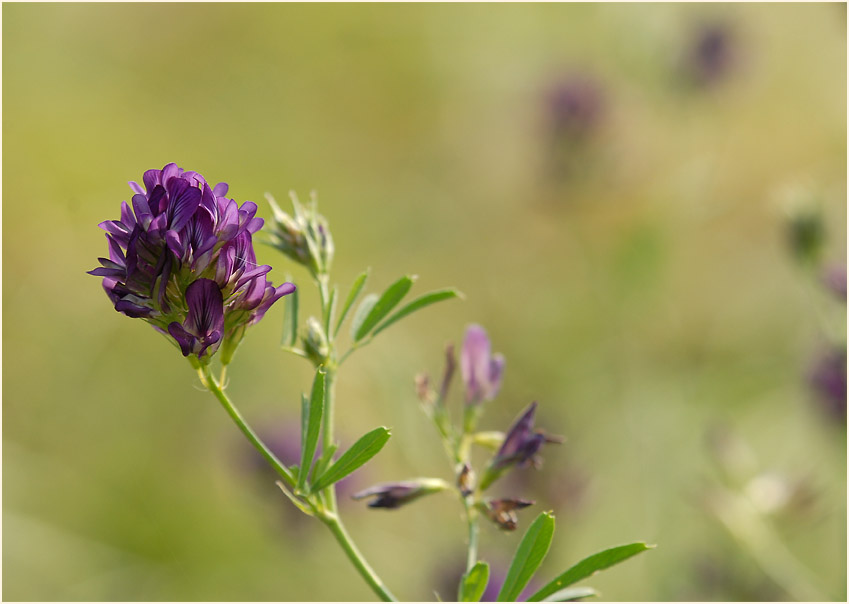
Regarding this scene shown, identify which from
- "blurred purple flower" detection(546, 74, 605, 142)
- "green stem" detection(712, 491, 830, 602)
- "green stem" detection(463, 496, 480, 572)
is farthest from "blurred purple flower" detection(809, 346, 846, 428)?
"blurred purple flower" detection(546, 74, 605, 142)

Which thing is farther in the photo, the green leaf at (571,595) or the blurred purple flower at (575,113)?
the blurred purple flower at (575,113)

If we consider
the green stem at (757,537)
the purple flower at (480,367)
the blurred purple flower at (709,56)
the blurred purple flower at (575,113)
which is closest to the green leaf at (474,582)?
the purple flower at (480,367)

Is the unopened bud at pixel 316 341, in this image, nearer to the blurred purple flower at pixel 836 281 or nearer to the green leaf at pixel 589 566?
the green leaf at pixel 589 566

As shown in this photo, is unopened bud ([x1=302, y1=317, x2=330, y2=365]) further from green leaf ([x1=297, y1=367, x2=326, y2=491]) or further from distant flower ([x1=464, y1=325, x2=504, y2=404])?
distant flower ([x1=464, y1=325, x2=504, y2=404])

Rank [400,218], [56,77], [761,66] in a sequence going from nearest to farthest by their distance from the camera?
[761,66], [400,218], [56,77]

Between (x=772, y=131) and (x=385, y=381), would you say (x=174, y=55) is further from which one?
(x=385, y=381)

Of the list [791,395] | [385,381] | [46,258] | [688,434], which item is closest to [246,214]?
[385,381]
